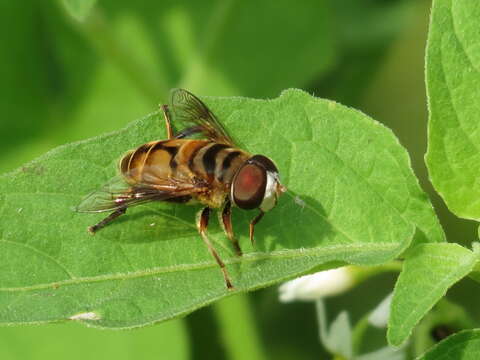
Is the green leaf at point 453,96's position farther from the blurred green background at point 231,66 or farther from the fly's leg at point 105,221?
the blurred green background at point 231,66

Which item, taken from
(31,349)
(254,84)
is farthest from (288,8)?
(31,349)

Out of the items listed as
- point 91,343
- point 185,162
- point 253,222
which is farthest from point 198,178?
point 91,343

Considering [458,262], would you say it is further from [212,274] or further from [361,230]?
[212,274]

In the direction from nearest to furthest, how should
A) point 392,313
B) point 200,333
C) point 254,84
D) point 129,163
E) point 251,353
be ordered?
point 392,313 → point 129,163 → point 251,353 → point 200,333 → point 254,84

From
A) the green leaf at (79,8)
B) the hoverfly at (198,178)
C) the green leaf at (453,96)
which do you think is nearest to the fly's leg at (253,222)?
the hoverfly at (198,178)

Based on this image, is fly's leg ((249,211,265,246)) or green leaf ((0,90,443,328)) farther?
fly's leg ((249,211,265,246))

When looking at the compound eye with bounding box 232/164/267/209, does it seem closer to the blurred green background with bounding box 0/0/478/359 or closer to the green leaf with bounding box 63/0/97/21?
the green leaf with bounding box 63/0/97/21

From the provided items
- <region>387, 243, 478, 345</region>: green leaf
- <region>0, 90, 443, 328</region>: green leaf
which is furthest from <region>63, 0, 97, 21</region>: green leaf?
<region>387, 243, 478, 345</region>: green leaf
